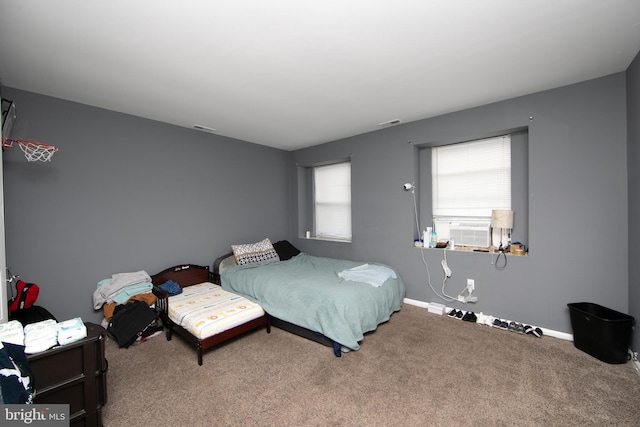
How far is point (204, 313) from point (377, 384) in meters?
1.74

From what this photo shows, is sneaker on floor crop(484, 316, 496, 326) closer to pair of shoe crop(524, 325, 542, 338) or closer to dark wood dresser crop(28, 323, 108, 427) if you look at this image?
pair of shoe crop(524, 325, 542, 338)

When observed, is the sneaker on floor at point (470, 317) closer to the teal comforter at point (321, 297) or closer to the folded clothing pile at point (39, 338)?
the teal comforter at point (321, 297)

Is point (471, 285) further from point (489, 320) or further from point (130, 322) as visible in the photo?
point (130, 322)

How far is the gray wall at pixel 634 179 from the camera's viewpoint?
7.23 feet

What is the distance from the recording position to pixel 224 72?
235 centimetres

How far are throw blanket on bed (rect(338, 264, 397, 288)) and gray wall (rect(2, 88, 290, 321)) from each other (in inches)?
80.4

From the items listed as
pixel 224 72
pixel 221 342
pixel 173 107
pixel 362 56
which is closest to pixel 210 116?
pixel 173 107

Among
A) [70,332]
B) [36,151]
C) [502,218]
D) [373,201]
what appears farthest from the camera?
[373,201]

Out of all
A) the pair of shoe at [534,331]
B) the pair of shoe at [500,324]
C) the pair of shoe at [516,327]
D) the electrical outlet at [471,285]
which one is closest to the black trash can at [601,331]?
the pair of shoe at [534,331]

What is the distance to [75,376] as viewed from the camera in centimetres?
154

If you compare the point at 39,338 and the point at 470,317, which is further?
the point at 470,317

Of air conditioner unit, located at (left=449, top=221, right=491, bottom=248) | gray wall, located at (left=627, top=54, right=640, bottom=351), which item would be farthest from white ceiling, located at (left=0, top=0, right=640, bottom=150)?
air conditioner unit, located at (left=449, top=221, right=491, bottom=248)

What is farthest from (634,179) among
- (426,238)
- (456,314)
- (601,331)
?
(456,314)

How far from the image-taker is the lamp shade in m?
3.06
